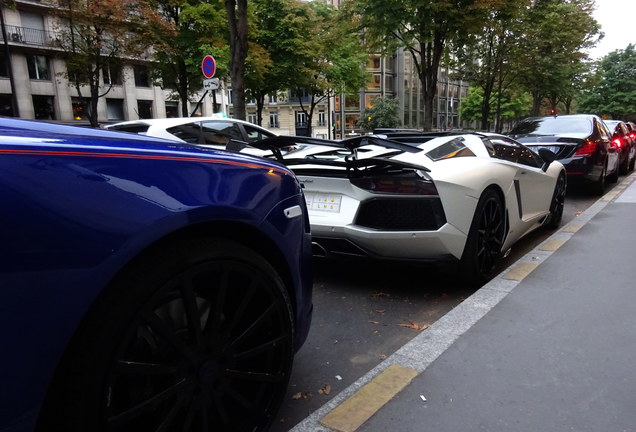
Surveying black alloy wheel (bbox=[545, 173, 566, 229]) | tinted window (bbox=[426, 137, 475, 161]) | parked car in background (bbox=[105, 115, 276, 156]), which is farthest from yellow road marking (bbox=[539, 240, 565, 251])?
parked car in background (bbox=[105, 115, 276, 156])

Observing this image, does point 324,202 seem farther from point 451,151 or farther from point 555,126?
point 555,126

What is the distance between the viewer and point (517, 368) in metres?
2.58

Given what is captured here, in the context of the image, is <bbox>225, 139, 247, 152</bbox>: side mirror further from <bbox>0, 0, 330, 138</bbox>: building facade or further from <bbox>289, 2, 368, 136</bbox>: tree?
<bbox>0, 0, 330, 138</bbox>: building facade

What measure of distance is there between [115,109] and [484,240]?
3860 cm

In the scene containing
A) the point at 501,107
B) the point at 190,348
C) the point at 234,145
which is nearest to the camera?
the point at 190,348

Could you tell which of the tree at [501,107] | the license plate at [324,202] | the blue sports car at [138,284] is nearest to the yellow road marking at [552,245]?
the license plate at [324,202]

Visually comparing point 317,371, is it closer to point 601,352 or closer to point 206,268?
point 206,268

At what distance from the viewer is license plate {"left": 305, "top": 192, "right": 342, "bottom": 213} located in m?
3.77

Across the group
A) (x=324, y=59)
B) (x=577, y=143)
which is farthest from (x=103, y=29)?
(x=577, y=143)

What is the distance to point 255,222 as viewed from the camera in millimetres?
1832

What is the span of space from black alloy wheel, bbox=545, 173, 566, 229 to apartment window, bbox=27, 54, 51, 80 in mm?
35618

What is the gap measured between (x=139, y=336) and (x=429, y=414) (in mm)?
1413

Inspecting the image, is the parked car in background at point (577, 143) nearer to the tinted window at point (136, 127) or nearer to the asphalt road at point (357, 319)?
the asphalt road at point (357, 319)

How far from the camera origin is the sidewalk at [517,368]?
2143 millimetres
